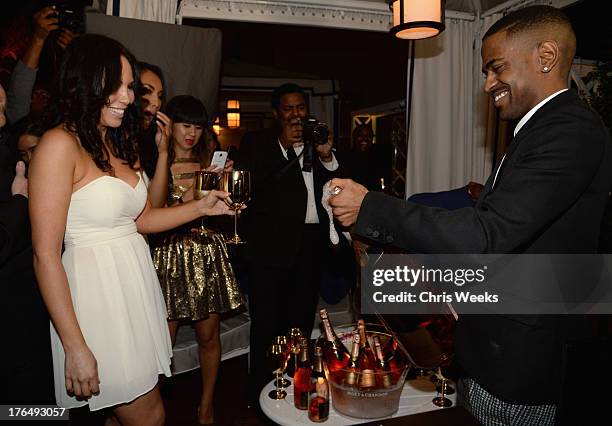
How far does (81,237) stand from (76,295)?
181mm

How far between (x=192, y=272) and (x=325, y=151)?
3.54 ft

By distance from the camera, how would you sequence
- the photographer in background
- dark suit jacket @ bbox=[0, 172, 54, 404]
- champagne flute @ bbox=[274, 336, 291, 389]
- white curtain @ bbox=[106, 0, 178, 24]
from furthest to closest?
1. white curtain @ bbox=[106, 0, 178, 24]
2. the photographer in background
3. champagne flute @ bbox=[274, 336, 291, 389]
4. dark suit jacket @ bbox=[0, 172, 54, 404]

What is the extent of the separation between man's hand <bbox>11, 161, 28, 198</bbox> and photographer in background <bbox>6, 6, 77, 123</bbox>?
0.65 meters

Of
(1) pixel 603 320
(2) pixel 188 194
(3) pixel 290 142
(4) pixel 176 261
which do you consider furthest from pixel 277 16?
(1) pixel 603 320

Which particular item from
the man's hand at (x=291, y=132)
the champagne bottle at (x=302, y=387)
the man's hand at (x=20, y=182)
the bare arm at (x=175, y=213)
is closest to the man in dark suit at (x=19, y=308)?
the man's hand at (x=20, y=182)

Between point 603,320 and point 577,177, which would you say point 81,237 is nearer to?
point 577,177

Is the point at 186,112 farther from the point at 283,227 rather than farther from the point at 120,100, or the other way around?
the point at 120,100

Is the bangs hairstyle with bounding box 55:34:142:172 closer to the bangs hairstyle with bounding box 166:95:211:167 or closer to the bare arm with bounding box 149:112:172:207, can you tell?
the bare arm with bounding box 149:112:172:207

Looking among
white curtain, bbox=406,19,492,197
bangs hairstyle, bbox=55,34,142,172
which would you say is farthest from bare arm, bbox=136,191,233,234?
white curtain, bbox=406,19,492,197

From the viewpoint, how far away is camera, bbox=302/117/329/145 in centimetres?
262

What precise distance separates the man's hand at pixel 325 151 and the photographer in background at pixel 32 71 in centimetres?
144

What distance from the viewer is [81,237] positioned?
4.72ft

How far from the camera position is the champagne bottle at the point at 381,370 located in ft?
4.74

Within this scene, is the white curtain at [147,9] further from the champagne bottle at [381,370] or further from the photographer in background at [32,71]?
the champagne bottle at [381,370]
